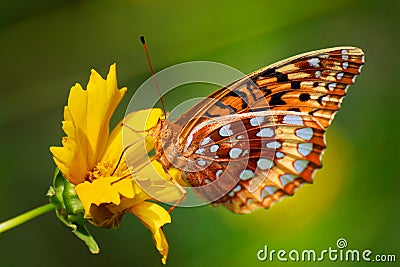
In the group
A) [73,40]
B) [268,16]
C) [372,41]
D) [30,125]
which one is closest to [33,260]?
[30,125]

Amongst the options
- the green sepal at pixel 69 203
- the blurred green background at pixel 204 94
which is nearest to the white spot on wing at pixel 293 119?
the green sepal at pixel 69 203

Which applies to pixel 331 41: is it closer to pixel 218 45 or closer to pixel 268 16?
pixel 268 16

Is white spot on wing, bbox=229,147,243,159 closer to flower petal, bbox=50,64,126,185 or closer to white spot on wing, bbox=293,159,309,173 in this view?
white spot on wing, bbox=293,159,309,173

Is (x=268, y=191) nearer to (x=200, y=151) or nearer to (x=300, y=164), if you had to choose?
(x=300, y=164)

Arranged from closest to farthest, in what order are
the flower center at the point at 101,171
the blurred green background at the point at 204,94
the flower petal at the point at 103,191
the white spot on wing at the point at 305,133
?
the flower petal at the point at 103,191, the flower center at the point at 101,171, the white spot on wing at the point at 305,133, the blurred green background at the point at 204,94

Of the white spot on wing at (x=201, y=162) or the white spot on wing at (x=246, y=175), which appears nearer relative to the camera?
the white spot on wing at (x=201, y=162)

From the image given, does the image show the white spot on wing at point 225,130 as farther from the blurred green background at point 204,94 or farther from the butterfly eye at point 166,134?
the blurred green background at point 204,94
